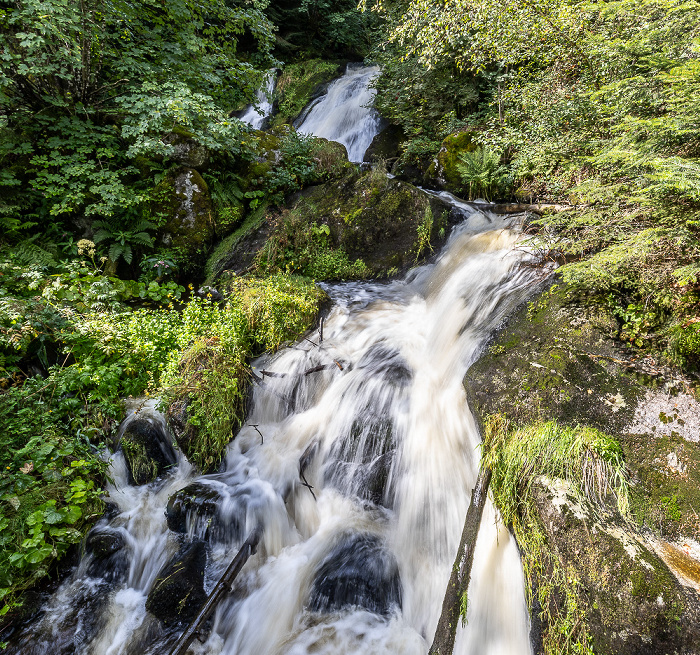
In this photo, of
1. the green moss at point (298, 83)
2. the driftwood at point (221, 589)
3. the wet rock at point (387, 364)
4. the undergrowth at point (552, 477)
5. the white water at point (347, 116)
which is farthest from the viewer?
the green moss at point (298, 83)

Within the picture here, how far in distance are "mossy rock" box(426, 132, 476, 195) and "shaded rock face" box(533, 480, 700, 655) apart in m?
7.12

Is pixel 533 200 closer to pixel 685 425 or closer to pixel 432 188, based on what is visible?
pixel 432 188

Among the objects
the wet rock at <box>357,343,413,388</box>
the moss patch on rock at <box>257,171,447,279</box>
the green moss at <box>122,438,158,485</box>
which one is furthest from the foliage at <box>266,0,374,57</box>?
the green moss at <box>122,438,158,485</box>

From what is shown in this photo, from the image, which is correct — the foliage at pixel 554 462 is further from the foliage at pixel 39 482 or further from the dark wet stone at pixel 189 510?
the foliage at pixel 39 482

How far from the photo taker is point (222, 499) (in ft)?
12.4

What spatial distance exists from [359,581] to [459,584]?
1.18 meters

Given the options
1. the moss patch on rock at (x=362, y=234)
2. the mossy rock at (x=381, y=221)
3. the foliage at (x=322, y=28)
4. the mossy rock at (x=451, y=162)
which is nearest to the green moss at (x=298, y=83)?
the foliage at (x=322, y=28)

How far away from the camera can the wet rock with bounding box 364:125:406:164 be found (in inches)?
421

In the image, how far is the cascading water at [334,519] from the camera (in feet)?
9.73

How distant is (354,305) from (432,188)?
4286 mm

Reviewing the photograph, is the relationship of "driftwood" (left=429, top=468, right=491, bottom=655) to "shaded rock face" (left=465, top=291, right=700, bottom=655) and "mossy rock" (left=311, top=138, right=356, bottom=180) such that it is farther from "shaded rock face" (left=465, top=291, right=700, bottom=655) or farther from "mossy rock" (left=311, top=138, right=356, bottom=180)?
"mossy rock" (left=311, top=138, right=356, bottom=180)

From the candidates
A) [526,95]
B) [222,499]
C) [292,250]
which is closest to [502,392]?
[222,499]

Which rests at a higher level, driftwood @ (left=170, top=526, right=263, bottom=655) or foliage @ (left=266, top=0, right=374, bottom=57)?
foliage @ (left=266, top=0, right=374, bottom=57)

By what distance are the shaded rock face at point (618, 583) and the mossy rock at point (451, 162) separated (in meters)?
7.12
